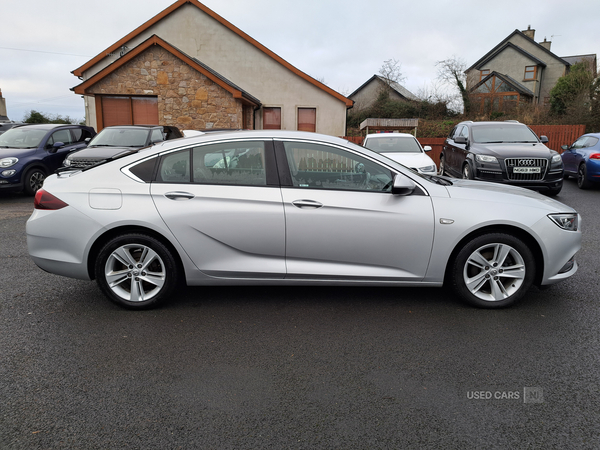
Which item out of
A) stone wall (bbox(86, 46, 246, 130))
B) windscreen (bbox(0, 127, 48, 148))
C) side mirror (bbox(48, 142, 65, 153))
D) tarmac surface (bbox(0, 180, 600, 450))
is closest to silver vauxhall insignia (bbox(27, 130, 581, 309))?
tarmac surface (bbox(0, 180, 600, 450))

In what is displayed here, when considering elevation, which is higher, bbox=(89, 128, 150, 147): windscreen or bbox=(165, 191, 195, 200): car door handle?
bbox=(89, 128, 150, 147): windscreen

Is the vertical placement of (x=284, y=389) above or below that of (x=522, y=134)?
below

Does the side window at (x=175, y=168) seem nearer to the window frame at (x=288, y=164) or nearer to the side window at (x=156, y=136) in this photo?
the window frame at (x=288, y=164)

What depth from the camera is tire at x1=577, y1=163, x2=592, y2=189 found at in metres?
Answer: 12.8

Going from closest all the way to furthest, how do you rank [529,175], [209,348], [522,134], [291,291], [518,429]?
[518,429], [209,348], [291,291], [529,175], [522,134]

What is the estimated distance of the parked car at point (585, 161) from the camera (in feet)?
40.9

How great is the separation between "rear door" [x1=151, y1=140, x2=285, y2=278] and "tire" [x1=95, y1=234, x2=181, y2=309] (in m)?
0.25

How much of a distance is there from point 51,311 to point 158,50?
53.7 feet

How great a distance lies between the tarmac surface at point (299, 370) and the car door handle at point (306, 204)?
975 millimetres

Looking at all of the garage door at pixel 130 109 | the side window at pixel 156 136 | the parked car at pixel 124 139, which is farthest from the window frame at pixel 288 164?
the garage door at pixel 130 109

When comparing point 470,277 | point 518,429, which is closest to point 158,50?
point 470,277

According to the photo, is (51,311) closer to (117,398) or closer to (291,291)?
(117,398)

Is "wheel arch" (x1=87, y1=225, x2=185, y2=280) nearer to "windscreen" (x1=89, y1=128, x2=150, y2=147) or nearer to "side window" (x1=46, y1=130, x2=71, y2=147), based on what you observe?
"windscreen" (x1=89, y1=128, x2=150, y2=147)

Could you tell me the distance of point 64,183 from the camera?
432 cm
